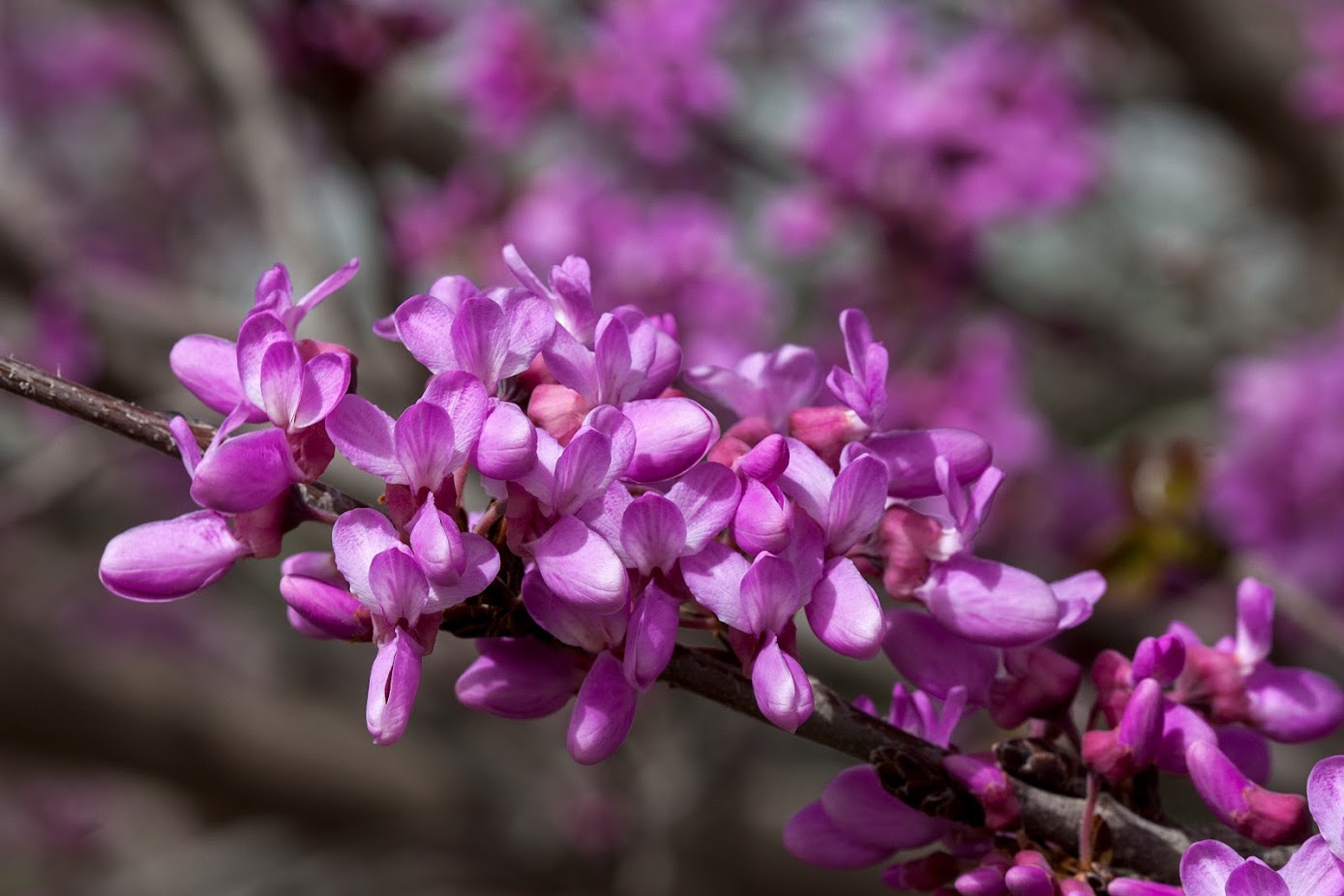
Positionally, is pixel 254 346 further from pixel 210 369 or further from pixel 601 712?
pixel 601 712

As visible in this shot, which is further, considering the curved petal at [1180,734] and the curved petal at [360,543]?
the curved petal at [1180,734]

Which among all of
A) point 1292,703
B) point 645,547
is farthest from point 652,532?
point 1292,703

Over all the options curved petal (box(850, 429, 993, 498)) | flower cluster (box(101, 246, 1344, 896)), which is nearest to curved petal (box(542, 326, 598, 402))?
flower cluster (box(101, 246, 1344, 896))

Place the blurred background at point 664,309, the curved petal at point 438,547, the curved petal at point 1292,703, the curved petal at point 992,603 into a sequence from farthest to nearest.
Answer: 1. the blurred background at point 664,309
2. the curved petal at point 1292,703
3. the curved petal at point 992,603
4. the curved petal at point 438,547

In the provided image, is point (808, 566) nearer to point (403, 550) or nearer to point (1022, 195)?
point (403, 550)

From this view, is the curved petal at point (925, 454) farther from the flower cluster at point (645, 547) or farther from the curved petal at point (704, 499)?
the curved petal at point (704, 499)

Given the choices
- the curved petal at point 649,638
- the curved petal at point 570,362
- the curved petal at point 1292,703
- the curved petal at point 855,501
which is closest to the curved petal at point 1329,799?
the curved petal at point 1292,703
